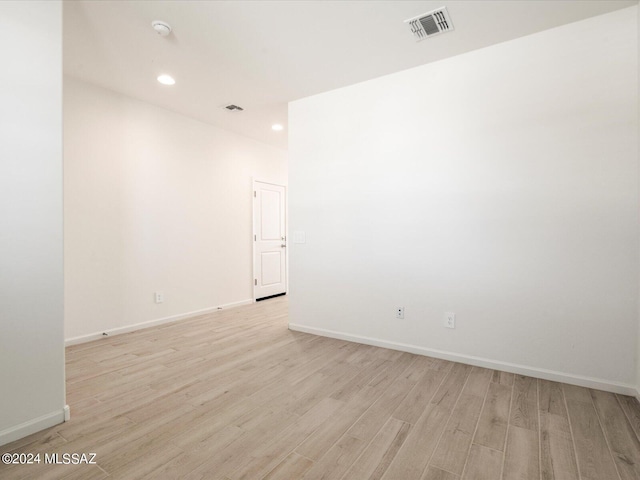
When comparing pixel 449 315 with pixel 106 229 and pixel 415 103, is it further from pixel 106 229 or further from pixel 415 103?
pixel 106 229

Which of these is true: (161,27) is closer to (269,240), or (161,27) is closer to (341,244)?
(341,244)

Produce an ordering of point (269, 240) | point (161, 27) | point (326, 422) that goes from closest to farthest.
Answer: point (326, 422), point (161, 27), point (269, 240)

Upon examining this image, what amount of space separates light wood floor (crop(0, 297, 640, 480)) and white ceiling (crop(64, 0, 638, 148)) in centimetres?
274

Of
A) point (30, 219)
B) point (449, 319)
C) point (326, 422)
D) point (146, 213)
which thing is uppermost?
point (146, 213)

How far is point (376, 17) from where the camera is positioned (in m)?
2.40

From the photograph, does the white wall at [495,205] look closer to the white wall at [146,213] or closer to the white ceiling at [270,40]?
the white ceiling at [270,40]

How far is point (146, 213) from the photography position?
4.04 metres

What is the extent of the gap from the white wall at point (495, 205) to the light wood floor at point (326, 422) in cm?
37

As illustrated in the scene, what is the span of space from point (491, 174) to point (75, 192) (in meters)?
4.09

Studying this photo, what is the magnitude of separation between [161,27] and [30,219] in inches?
66.2

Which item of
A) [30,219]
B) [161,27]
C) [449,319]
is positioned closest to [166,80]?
[161,27]

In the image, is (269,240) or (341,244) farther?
(269,240)

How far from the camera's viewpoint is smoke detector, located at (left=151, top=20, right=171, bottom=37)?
244 cm

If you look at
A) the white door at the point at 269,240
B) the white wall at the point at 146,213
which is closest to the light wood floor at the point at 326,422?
the white wall at the point at 146,213
